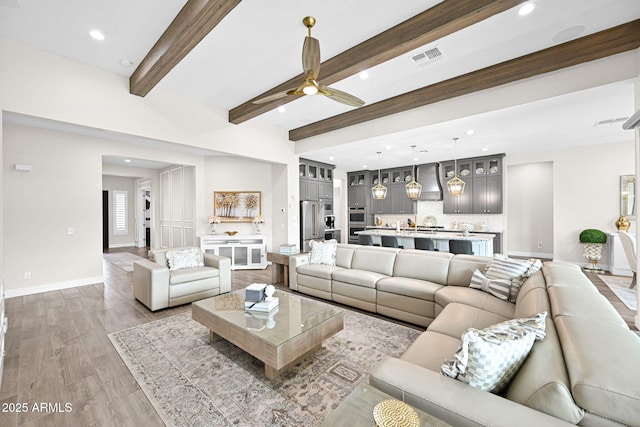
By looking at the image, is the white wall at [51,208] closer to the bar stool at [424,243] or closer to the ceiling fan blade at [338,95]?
the ceiling fan blade at [338,95]

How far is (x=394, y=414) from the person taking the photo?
3.61ft

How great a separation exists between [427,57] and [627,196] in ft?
19.2

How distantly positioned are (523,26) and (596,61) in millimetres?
1075

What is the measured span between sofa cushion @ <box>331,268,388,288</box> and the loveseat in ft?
6.09

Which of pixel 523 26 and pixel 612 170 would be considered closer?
pixel 523 26

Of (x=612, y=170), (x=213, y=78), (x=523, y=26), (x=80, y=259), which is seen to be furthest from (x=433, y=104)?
(x=80, y=259)

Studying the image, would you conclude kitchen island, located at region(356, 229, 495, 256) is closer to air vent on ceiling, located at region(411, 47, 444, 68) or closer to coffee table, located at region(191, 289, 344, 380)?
air vent on ceiling, located at region(411, 47, 444, 68)

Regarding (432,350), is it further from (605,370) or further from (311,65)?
(311,65)

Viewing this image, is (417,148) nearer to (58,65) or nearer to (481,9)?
(481,9)

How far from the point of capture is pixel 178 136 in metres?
4.52

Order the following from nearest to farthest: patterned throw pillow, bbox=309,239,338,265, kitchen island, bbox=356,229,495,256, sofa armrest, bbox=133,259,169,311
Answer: sofa armrest, bbox=133,259,169,311
patterned throw pillow, bbox=309,239,338,265
kitchen island, bbox=356,229,495,256

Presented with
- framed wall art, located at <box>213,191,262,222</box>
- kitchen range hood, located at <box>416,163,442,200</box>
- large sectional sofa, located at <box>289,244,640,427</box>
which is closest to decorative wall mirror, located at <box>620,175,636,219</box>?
kitchen range hood, located at <box>416,163,442,200</box>

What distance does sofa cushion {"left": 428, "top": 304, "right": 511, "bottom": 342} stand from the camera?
2158mm

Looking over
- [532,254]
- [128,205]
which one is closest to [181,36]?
[532,254]
